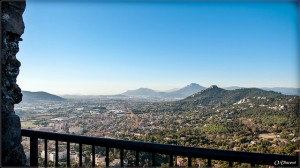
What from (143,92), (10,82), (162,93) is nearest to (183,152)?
(10,82)

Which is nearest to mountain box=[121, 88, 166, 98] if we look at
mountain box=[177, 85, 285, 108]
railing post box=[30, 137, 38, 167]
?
mountain box=[177, 85, 285, 108]

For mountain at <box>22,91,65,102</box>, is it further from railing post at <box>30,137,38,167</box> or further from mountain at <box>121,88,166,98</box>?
mountain at <box>121,88,166,98</box>

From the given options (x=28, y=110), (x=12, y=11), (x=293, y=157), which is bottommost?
(x=28, y=110)

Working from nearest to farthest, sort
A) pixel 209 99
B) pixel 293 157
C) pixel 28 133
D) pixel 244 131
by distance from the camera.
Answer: pixel 293 157, pixel 28 133, pixel 244 131, pixel 209 99

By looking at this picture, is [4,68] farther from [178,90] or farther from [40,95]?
[178,90]

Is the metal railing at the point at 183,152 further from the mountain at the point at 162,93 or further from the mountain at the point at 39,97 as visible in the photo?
the mountain at the point at 162,93

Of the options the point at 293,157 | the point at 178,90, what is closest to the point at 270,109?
the point at 293,157

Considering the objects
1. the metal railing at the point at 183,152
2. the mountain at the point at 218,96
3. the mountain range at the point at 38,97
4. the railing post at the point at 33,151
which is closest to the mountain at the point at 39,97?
the mountain range at the point at 38,97
